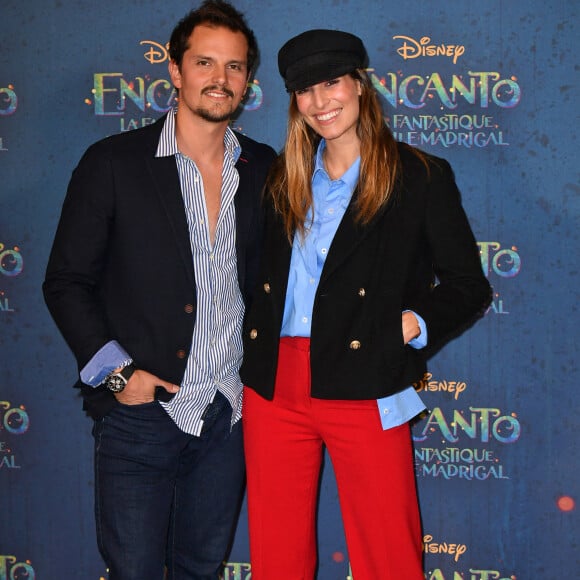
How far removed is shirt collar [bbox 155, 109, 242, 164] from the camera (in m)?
2.34

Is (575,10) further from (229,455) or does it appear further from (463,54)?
(229,455)

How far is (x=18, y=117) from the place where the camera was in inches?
121

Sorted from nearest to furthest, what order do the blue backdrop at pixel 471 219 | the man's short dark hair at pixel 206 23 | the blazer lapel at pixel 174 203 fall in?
the blazer lapel at pixel 174 203 < the man's short dark hair at pixel 206 23 < the blue backdrop at pixel 471 219

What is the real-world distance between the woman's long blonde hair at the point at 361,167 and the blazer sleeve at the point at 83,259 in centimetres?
56

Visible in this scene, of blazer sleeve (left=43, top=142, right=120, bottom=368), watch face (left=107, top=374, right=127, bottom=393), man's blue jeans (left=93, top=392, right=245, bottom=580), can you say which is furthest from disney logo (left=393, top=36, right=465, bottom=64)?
watch face (left=107, top=374, right=127, bottom=393)

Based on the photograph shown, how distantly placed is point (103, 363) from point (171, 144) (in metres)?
0.73

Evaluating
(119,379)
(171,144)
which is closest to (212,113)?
(171,144)

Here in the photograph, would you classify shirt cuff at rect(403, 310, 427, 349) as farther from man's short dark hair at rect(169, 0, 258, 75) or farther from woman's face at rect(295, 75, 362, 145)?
man's short dark hair at rect(169, 0, 258, 75)

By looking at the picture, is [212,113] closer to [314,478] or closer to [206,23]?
[206,23]

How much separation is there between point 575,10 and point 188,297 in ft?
5.94

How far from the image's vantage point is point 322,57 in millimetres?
2195

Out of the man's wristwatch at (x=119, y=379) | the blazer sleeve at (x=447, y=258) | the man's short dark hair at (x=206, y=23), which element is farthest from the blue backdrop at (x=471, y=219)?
the man's wristwatch at (x=119, y=379)

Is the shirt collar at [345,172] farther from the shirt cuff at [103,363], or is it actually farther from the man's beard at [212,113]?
the shirt cuff at [103,363]

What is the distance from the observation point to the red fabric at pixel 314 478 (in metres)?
2.19
